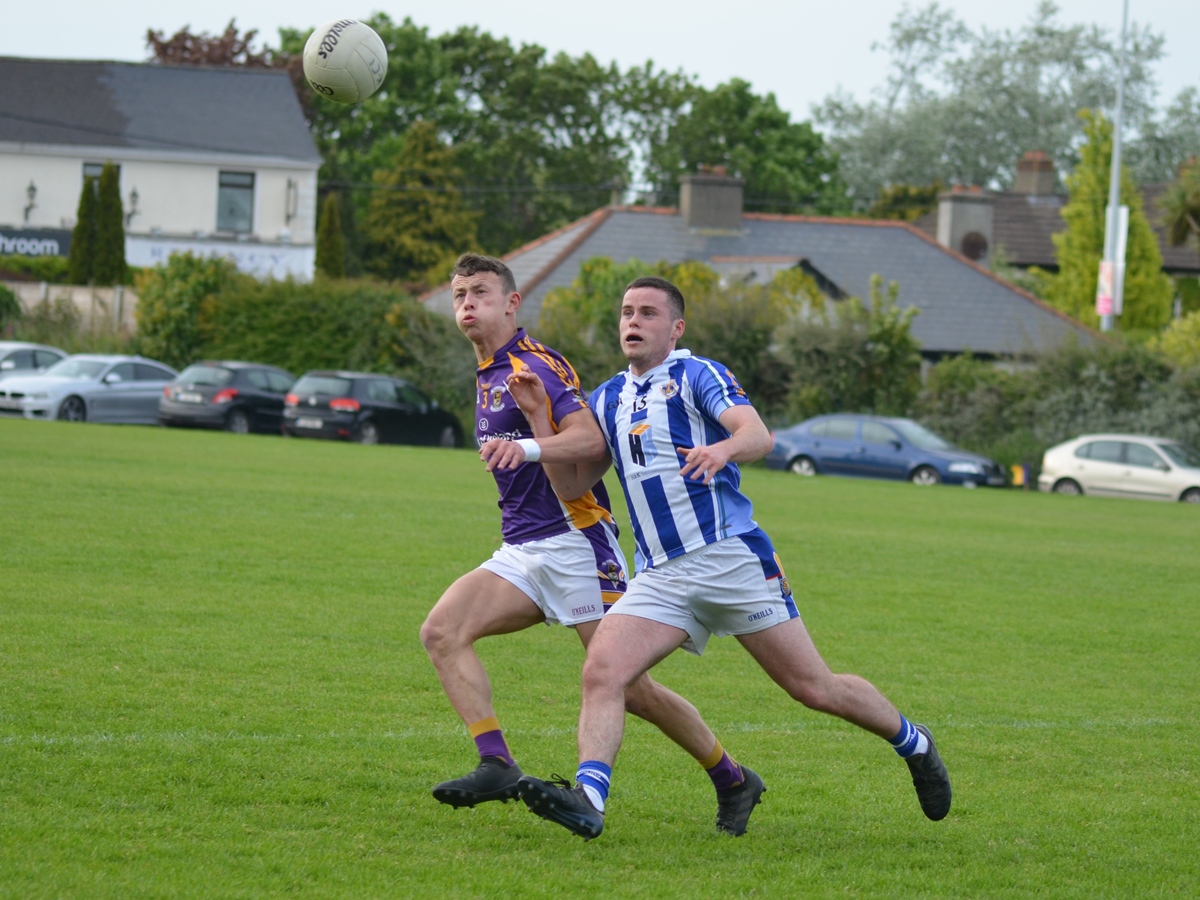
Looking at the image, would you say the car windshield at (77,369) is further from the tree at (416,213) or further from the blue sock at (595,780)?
the tree at (416,213)

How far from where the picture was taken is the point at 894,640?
1062cm

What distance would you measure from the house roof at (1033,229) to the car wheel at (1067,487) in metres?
31.9

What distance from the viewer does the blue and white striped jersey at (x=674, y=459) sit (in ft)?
18.0

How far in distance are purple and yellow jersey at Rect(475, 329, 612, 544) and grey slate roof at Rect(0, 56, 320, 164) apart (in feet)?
156

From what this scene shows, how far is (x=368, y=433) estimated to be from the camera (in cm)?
3188

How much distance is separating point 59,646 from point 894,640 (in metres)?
5.74

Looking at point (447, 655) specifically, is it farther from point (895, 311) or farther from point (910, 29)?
point (910, 29)

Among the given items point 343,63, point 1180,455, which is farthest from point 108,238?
point 343,63

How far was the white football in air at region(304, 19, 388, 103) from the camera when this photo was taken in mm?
7758

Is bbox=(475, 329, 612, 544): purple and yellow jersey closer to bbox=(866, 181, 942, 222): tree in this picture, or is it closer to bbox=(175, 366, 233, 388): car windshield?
bbox=(175, 366, 233, 388): car windshield

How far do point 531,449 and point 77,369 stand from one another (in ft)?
92.8

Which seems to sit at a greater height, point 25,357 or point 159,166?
point 159,166

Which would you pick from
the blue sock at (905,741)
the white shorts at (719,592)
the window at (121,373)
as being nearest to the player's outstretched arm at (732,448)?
the white shorts at (719,592)

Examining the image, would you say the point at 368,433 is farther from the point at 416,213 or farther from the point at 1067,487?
the point at 416,213
